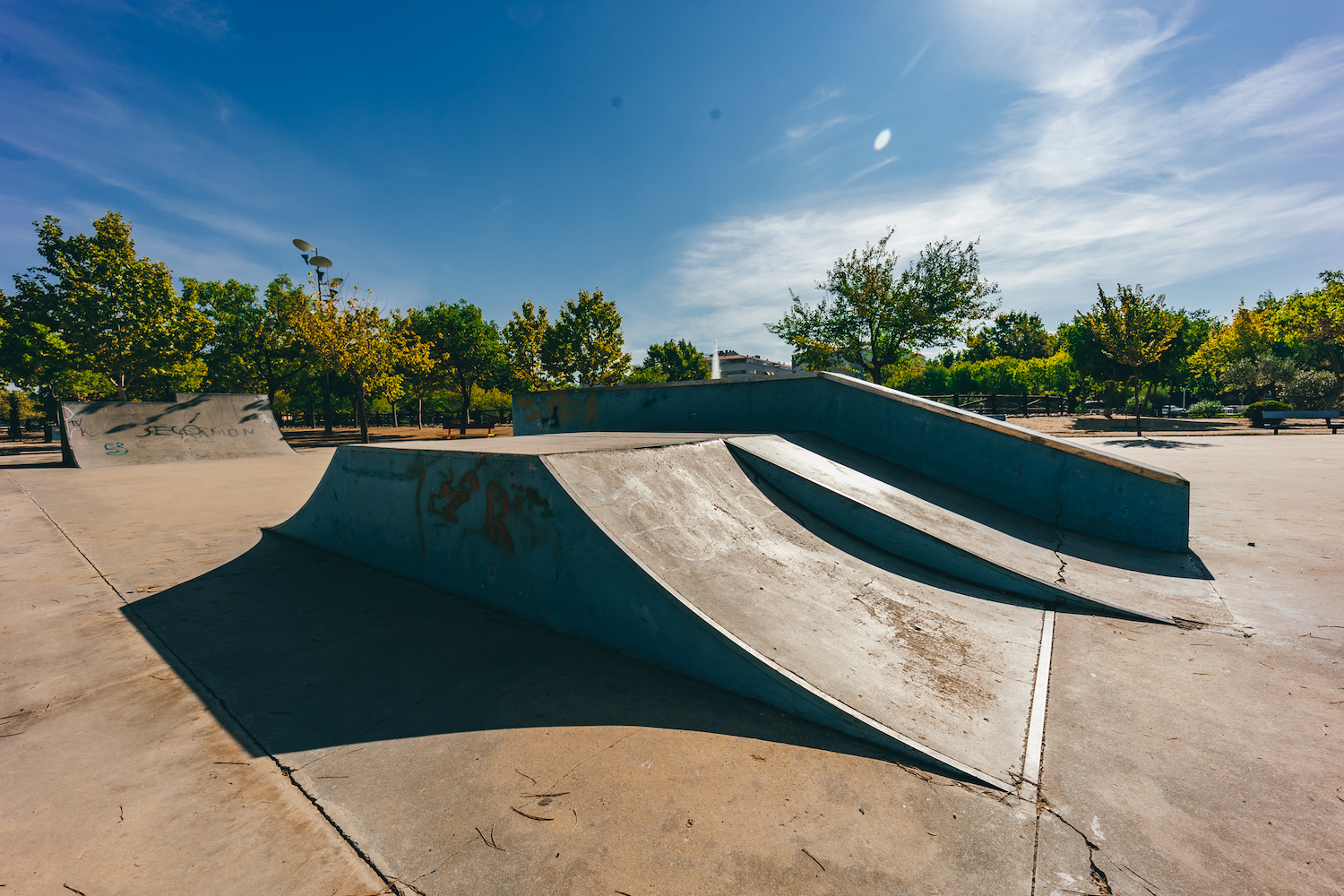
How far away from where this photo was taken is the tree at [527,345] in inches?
1319

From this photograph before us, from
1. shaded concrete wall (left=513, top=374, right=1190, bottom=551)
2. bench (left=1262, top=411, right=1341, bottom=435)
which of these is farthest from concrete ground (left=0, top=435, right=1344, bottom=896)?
bench (left=1262, top=411, right=1341, bottom=435)

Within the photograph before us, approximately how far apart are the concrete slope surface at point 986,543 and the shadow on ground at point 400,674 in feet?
8.32

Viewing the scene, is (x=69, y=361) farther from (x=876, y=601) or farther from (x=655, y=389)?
(x=876, y=601)

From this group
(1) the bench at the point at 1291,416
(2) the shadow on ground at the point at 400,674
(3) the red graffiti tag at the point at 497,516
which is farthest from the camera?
(1) the bench at the point at 1291,416

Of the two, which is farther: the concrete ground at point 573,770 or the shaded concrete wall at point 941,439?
the shaded concrete wall at point 941,439

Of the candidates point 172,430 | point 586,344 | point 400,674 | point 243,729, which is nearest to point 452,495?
point 400,674

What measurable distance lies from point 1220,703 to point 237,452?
23.2m

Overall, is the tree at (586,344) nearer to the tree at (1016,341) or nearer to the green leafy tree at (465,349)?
the green leafy tree at (465,349)

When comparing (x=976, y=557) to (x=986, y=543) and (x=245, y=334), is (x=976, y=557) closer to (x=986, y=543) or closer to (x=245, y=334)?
(x=986, y=543)

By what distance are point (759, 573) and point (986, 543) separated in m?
2.50

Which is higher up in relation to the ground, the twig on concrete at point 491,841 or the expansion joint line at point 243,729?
the expansion joint line at point 243,729

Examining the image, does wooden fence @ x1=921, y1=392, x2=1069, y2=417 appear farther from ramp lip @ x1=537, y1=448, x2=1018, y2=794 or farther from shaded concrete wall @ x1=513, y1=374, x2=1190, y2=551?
ramp lip @ x1=537, y1=448, x2=1018, y2=794

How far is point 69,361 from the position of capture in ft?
77.9

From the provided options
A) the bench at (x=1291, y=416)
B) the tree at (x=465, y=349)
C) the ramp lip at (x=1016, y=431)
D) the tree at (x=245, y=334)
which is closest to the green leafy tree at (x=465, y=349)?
the tree at (x=465, y=349)
